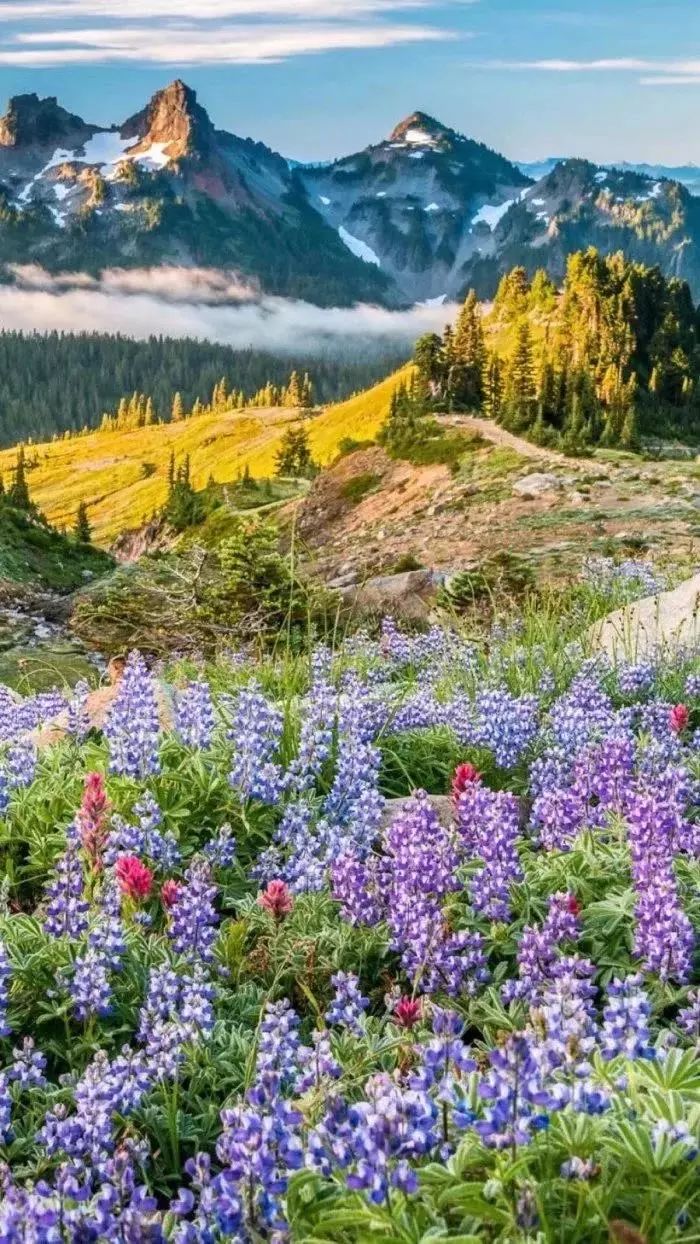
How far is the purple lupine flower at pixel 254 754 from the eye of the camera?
731 cm

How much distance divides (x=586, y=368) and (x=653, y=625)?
6254 cm

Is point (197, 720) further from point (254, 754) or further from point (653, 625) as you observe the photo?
point (653, 625)

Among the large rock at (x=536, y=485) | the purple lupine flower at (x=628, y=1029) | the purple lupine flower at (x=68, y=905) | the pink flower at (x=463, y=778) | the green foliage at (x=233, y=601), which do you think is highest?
the purple lupine flower at (x=628, y=1029)

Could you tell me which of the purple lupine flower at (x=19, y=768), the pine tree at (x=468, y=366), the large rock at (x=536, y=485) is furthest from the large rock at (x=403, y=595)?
the pine tree at (x=468, y=366)

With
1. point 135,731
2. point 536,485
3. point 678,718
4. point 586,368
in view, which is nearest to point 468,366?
point 586,368

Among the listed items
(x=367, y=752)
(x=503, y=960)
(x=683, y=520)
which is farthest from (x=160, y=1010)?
(x=683, y=520)

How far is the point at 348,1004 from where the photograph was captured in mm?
4953

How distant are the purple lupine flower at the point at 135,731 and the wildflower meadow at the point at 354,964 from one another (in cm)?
2

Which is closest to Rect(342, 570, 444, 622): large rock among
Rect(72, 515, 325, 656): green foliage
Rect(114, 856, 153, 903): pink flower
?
Rect(72, 515, 325, 656): green foliage

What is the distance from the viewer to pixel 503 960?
6004 millimetres

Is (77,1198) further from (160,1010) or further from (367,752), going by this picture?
(367,752)

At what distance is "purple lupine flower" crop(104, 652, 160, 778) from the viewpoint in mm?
7500

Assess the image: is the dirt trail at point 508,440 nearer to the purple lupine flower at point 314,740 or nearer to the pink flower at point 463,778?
the purple lupine flower at point 314,740

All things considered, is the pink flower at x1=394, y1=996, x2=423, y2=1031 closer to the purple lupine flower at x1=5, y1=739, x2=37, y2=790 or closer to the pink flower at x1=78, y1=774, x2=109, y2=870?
the pink flower at x1=78, y1=774, x2=109, y2=870
